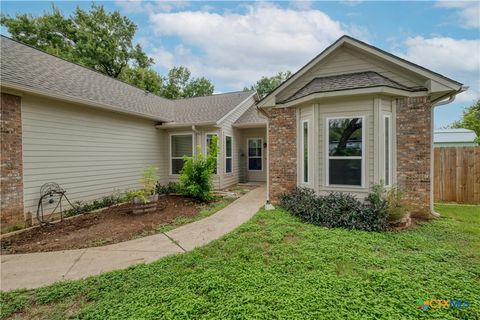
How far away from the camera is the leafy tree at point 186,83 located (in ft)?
92.5

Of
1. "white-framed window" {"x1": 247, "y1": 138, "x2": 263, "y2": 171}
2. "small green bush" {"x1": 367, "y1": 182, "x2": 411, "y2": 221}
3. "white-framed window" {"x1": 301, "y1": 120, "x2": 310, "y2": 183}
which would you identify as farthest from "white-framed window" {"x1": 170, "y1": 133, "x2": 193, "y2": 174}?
"small green bush" {"x1": 367, "y1": 182, "x2": 411, "y2": 221}

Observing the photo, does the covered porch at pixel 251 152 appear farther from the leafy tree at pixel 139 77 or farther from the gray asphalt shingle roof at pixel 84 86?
the leafy tree at pixel 139 77

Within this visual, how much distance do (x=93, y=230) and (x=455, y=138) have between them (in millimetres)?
16804

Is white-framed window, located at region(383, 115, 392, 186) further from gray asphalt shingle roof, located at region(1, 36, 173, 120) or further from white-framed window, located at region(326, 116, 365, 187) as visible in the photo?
gray asphalt shingle roof, located at region(1, 36, 173, 120)

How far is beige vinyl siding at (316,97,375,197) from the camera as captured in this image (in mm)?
5578

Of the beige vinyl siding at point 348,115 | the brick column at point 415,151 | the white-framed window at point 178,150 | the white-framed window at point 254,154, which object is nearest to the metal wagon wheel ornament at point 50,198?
the white-framed window at point 178,150

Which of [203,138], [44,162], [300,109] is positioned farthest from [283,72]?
[44,162]

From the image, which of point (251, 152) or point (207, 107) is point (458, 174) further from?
point (207, 107)

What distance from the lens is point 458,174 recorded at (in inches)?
283

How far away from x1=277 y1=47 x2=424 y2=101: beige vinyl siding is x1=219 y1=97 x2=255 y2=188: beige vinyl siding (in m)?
4.03

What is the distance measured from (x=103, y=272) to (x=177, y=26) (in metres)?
12.4

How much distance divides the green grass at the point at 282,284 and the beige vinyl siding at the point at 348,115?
1733 mm

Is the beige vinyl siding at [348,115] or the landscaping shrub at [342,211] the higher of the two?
the beige vinyl siding at [348,115]

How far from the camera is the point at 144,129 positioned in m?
9.70
